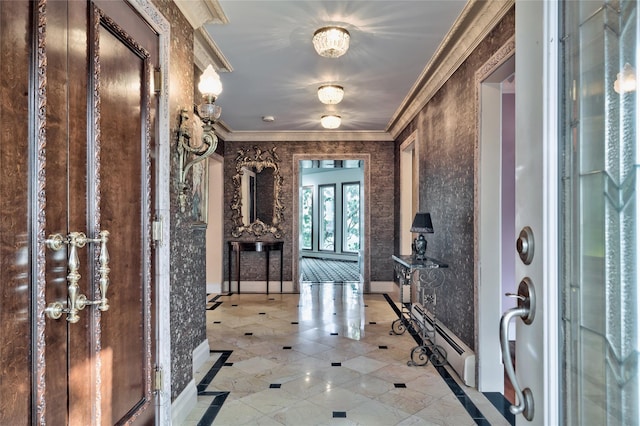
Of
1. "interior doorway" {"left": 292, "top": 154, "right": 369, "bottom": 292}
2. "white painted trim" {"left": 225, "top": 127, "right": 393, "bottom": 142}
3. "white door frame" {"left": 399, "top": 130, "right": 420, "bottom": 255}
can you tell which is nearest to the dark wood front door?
"white door frame" {"left": 399, "top": 130, "right": 420, "bottom": 255}

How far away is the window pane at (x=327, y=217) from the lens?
1166 cm

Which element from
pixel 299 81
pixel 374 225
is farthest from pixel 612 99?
pixel 374 225

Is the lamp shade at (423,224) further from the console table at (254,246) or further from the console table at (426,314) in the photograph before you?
the console table at (254,246)

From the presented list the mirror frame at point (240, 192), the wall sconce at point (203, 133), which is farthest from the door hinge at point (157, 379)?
the mirror frame at point (240, 192)

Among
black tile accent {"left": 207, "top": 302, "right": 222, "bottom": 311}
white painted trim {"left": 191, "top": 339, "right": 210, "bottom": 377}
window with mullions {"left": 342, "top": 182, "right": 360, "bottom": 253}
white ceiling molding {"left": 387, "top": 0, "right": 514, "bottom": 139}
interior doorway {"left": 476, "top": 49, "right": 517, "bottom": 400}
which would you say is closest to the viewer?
white ceiling molding {"left": 387, "top": 0, "right": 514, "bottom": 139}

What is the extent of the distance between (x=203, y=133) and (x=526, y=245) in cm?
201

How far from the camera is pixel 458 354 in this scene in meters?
3.12

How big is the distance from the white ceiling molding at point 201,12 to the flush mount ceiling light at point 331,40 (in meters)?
0.69

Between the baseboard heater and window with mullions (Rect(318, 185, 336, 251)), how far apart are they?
7826mm

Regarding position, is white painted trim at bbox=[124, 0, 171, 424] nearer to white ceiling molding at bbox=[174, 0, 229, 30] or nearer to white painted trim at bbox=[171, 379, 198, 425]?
white painted trim at bbox=[171, 379, 198, 425]

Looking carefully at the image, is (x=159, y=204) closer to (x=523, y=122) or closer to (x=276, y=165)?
(x=523, y=122)

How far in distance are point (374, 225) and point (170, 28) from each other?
5.02m

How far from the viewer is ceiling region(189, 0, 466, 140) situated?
2646 mm

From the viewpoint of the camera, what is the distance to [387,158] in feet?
21.9
